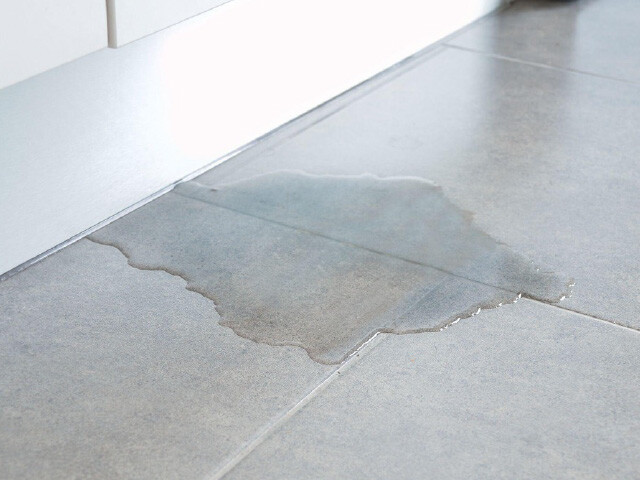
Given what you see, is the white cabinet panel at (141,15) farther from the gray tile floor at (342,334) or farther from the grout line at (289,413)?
the grout line at (289,413)

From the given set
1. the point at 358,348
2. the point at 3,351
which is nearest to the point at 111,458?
the point at 3,351

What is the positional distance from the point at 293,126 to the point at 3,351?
53.1 inches

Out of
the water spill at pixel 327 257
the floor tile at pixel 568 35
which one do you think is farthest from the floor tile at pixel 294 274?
the floor tile at pixel 568 35

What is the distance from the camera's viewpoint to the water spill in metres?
2.16

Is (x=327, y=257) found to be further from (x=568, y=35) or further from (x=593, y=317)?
(x=568, y=35)

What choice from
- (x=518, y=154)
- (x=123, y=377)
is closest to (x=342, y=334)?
(x=123, y=377)

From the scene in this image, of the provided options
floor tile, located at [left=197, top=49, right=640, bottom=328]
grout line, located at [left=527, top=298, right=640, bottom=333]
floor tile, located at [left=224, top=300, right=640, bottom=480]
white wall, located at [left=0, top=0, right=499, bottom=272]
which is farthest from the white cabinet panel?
grout line, located at [left=527, top=298, right=640, bottom=333]

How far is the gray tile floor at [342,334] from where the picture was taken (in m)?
1.76

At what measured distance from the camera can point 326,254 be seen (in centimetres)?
241

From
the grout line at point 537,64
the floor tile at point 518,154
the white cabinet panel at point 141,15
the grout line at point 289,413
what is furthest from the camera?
the grout line at point 537,64

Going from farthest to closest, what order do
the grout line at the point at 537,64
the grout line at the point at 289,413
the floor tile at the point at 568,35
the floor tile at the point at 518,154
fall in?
the floor tile at the point at 568,35
the grout line at the point at 537,64
the floor tile at the point at 518,154
the grout line at the point at 289,413

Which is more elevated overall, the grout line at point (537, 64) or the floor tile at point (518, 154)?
the grout line at point (537, 64)

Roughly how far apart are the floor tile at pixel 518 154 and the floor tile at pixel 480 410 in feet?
0.55

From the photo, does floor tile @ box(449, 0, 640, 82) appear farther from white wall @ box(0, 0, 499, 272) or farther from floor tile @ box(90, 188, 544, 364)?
floor tile @ box(90, 188, 544, 364)
